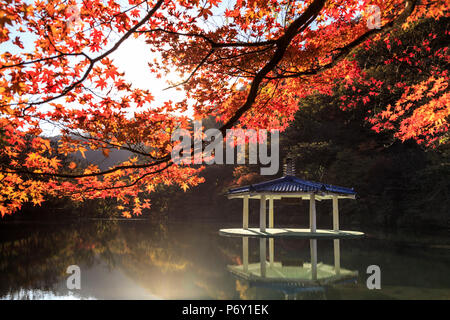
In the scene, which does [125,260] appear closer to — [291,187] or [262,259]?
[262,259]

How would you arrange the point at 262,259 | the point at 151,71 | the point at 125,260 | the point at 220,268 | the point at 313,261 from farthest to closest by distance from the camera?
the point at 125,260 → the point at 262,259 → the point at 313,261 → the point at 220,268 → the point at 151,71

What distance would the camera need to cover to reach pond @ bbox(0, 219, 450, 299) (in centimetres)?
716

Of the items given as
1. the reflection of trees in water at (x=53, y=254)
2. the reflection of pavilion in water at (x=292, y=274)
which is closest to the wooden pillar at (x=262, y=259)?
the reflection of pavilion in water at (x=292, y=274)

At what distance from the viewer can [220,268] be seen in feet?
30.6

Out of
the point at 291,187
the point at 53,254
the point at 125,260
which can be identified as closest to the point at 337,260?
the point at 291,187

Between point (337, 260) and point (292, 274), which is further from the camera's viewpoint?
point (337, 260)

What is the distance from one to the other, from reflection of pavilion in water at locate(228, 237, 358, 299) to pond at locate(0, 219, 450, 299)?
0.02m

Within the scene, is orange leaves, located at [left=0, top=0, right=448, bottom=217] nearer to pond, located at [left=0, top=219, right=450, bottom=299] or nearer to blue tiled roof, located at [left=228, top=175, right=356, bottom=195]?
pond, located at [left=0, top=219, right=450, bottom=299]

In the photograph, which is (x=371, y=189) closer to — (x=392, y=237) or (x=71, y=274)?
(x=392, y=237)

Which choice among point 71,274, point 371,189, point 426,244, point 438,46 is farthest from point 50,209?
point 438,46

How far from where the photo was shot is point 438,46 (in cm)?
1113

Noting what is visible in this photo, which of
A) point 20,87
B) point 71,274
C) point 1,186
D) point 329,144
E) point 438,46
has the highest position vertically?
point 438,46

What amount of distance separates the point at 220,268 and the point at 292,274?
72.3 inches
